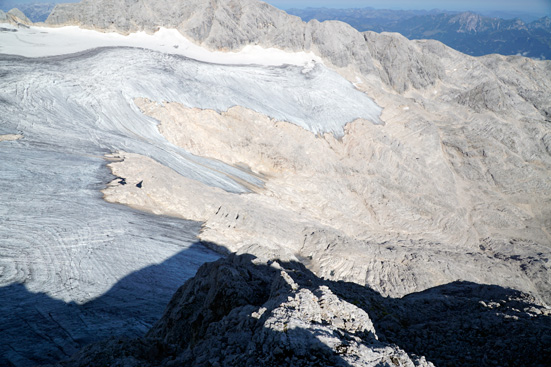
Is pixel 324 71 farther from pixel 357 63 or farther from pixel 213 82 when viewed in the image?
pixel 213 82

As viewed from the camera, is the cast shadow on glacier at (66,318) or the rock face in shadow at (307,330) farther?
the cast shadow on glacier at (66,318)

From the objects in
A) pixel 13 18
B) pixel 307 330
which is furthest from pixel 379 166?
Result: pixel 13 18

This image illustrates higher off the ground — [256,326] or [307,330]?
[307,330]

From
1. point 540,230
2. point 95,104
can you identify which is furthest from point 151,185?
point 540,230

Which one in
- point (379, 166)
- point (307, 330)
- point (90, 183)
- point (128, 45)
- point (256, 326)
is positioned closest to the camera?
point (307, 330)

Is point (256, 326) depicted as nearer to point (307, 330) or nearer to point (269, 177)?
point (307, 330)

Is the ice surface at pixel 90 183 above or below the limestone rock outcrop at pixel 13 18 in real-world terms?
below

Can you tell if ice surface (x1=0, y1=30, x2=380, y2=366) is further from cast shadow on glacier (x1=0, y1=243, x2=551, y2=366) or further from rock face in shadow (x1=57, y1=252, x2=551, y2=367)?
rock face in shadow (x1=57, y1=252, x2=551, y2=367)

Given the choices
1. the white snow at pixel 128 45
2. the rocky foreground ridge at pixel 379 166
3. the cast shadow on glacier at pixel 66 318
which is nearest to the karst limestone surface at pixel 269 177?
the cast shadow on glacier at pixel 66 318

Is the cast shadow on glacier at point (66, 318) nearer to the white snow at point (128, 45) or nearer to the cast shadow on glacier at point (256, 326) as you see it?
the cast shadow on glacier at point (256, 326)
